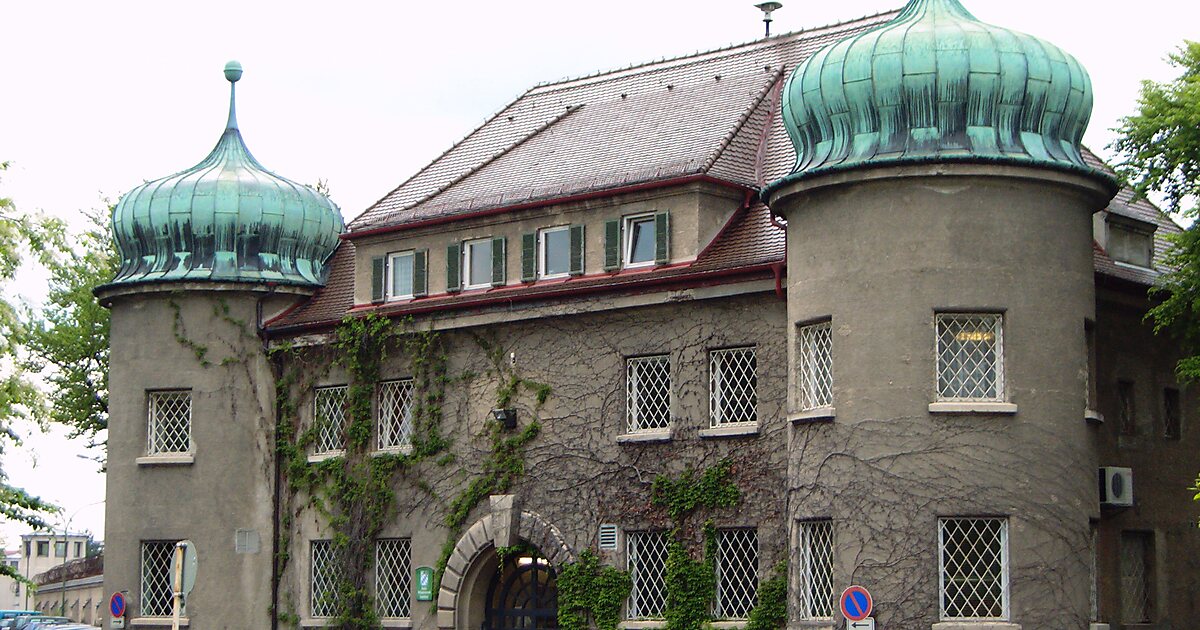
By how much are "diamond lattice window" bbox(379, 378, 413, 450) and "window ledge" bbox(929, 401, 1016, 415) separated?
1124cm

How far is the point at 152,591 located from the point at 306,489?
3.35 metres

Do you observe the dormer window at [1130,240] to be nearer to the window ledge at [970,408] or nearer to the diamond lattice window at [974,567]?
the window ledge at [970,408]

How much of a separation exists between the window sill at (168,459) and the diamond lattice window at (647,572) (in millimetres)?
9229

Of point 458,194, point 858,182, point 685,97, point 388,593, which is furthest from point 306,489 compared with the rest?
point 858,182

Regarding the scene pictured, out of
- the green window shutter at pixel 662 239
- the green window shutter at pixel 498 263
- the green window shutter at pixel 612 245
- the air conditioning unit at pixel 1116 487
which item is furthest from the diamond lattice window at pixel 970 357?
the green window shutter at pixel 498 263

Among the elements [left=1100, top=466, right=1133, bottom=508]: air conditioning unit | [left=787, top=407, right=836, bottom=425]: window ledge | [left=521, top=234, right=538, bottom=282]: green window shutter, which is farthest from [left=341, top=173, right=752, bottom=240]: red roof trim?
[left=1100, top=466, right=1133, bottom=508]: air conditioning unit

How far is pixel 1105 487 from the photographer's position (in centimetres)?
2816

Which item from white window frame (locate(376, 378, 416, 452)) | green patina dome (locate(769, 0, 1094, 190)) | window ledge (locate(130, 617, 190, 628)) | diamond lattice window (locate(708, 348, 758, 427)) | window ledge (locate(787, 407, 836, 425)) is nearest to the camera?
green patina dome (locate(769, 0, 1094, 190))

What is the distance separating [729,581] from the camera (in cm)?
2953

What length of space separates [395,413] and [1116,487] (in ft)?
41.2

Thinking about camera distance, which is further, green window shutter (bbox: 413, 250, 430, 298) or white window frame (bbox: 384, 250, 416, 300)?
white window frame (bbox: 384, 250, 416, 300)

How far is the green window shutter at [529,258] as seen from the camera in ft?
109

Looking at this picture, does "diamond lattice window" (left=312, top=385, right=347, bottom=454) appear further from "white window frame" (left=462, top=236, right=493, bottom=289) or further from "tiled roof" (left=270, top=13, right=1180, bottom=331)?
"white window frame" (left=462, top=236, right=493, bottom=289)

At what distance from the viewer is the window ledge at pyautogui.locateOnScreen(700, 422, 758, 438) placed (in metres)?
29.4
